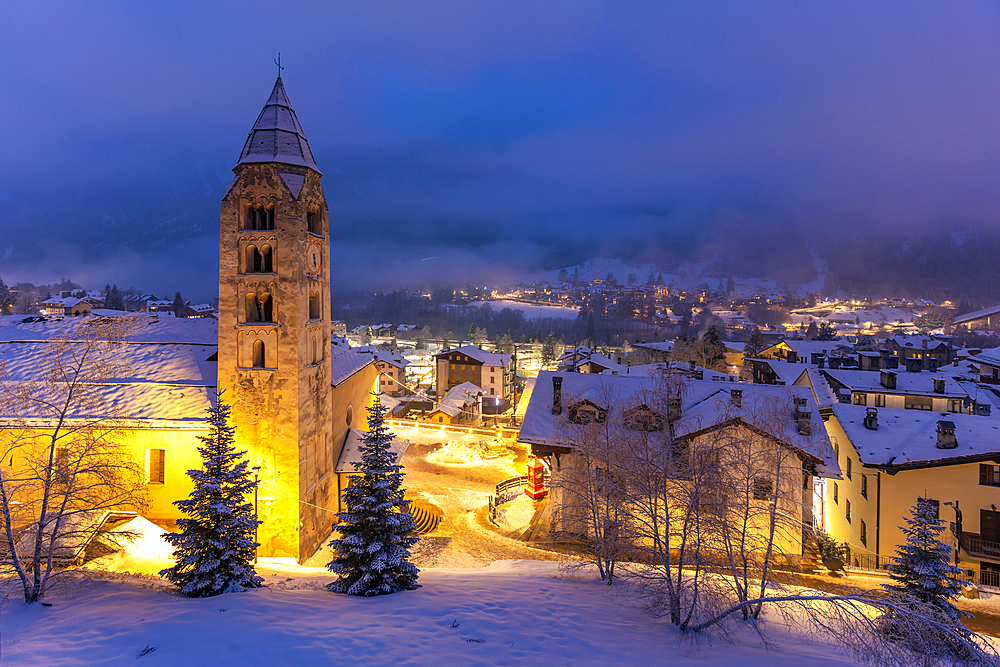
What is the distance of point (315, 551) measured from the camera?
930 inches

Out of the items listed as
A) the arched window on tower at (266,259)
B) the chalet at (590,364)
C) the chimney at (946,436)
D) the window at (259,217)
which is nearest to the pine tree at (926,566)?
the chimney at (946,436)

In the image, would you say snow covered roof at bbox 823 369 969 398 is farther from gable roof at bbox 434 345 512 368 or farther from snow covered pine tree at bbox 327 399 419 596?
Answer: gable roof at bbox 434 345 512 368

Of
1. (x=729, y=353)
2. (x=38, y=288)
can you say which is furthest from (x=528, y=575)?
(x=38, y=288)

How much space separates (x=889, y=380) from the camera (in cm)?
3300

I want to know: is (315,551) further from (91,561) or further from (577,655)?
(577,655)

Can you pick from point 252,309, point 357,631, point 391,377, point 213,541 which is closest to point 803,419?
point 357,631

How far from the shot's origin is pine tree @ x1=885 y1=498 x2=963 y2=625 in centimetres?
1257

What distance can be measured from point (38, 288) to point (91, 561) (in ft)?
610

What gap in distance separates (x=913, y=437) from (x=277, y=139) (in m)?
36.9

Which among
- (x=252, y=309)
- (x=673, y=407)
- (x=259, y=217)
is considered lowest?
(x=673, y=407)

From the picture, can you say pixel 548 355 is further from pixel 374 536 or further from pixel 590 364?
pixel 374 536

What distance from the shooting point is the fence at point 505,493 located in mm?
27000

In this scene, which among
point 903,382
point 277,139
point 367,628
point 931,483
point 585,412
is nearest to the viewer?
point 367,628

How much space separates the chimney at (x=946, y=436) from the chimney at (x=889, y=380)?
42.8 feet
